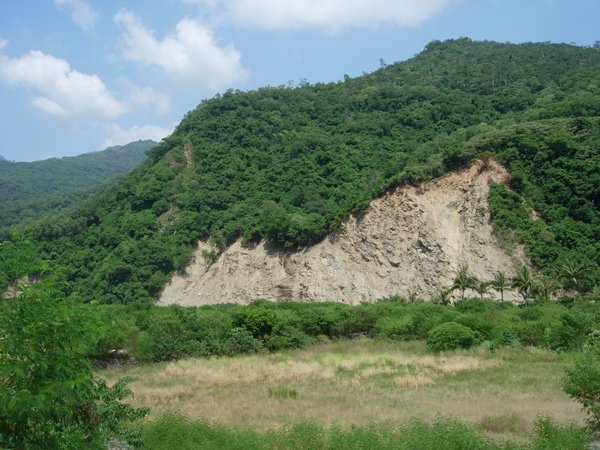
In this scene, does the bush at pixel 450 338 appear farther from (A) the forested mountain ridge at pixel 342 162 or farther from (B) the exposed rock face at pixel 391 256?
(A) the forested mountain ridge at pixel 342 162

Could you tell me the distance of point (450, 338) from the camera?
1310 inches

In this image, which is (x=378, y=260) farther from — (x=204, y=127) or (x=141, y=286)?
(x=204, y=127)

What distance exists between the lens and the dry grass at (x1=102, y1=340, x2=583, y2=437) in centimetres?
1706

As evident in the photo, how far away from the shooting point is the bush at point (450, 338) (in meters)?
33.2

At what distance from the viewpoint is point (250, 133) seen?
8800 centimetres

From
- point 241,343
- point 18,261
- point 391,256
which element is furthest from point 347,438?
point 391,256

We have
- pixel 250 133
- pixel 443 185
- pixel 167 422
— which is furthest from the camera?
pixel 250 133

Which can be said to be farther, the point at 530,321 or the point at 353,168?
the point at 353,168

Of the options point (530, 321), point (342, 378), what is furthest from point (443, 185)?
point (342, 378)

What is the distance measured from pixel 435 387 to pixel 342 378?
4.48 metres

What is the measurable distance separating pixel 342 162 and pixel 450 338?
44.9 meters

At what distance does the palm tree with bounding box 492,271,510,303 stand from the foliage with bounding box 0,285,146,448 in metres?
46.3

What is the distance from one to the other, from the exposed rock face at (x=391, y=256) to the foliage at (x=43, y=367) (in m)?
49.9

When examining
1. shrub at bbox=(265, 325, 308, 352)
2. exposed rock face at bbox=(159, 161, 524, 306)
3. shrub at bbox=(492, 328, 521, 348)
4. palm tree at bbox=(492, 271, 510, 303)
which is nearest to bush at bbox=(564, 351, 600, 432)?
shrub at bbox=(492, 328, 521, 348)
